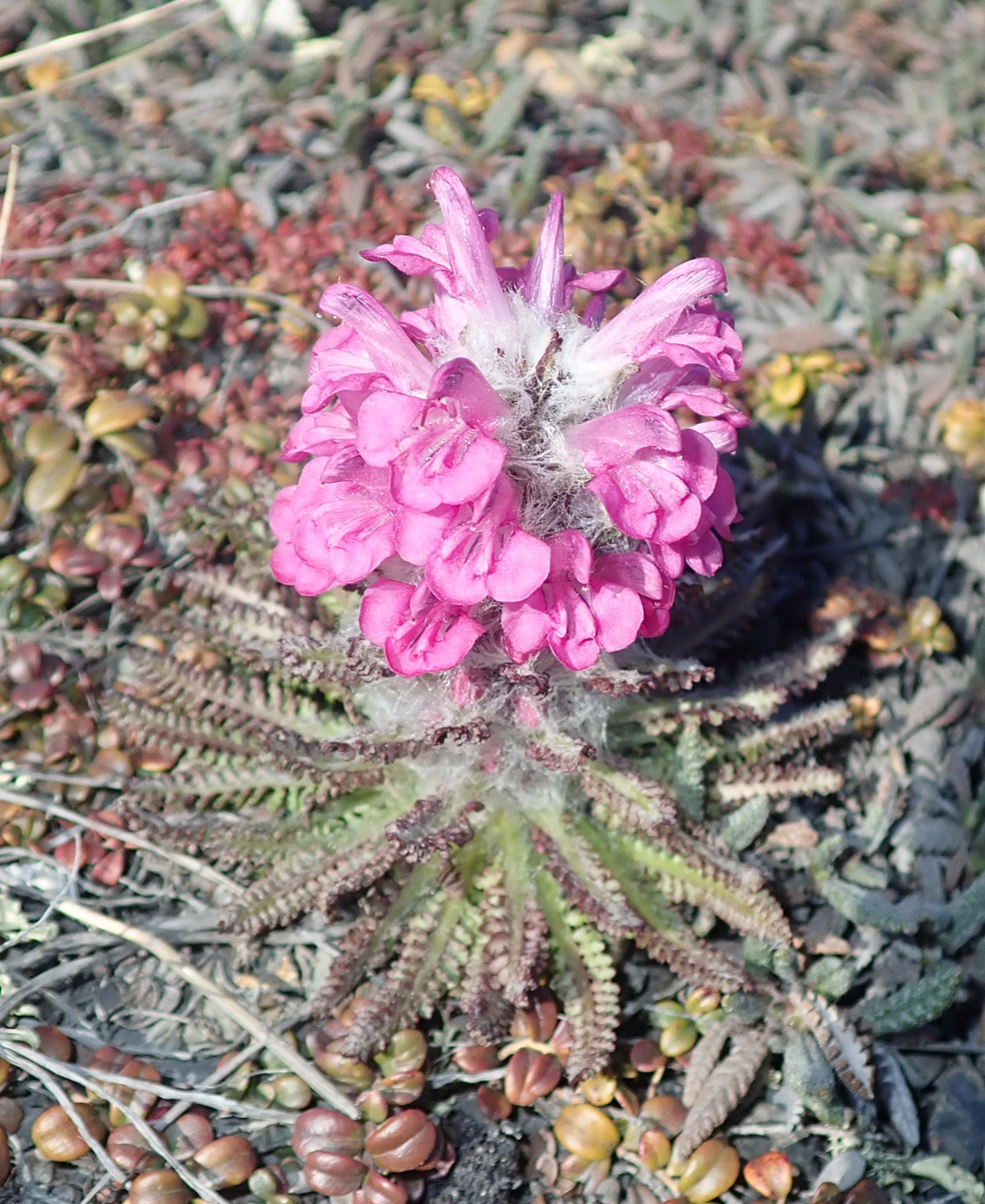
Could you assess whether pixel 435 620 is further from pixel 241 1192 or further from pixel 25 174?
pixel 25 174

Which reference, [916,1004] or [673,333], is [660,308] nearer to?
[673,333]

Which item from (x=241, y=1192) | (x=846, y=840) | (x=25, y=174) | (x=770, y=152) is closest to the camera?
(x=241, y=1192)

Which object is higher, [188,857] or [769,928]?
[188,857]

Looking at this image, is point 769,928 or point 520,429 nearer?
point 520,429

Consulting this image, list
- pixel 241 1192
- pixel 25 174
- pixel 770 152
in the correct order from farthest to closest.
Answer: pixel 770 152, pixel 25 174, pixel 241 1192

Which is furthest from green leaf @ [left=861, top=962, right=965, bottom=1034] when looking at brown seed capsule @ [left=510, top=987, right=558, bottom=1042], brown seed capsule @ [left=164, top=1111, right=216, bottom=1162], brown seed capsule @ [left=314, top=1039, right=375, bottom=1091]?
brown seed capsule @ [left=164, top=1111, right=216, bottom=1162]

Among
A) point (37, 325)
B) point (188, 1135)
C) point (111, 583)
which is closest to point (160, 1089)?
point (188, 1135)

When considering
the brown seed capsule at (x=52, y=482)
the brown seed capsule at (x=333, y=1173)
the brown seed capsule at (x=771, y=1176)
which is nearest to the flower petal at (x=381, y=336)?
the brown seed capsule at (x=52, y=482)

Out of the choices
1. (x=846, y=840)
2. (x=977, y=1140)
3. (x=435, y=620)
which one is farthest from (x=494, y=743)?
(x=977, y=1140)
